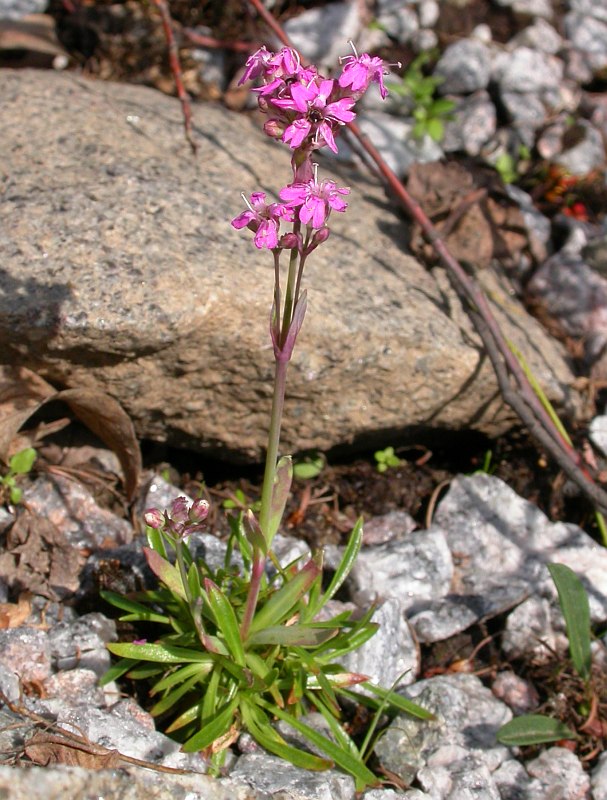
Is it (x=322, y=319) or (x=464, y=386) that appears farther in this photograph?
(x=464, y=386)

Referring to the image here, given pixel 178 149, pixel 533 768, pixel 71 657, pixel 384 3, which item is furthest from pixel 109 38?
pixel 533 768

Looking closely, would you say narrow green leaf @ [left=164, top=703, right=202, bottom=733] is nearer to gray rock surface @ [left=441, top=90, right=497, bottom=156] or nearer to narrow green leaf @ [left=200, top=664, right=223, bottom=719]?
narrow green leaf @ [left=200, top=664, right=223, bottom=719]

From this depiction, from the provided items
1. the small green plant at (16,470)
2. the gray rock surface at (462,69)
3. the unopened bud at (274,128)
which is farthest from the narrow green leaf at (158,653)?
the gray rock surface at (462,69)

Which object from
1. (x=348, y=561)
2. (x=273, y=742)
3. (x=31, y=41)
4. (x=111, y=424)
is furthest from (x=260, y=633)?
(x=31, y=41)

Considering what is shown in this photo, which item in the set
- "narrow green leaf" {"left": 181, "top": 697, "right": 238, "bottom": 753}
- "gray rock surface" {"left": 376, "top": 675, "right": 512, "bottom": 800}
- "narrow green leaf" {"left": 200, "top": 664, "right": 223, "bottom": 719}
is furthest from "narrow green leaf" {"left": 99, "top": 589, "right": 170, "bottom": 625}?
"gray rock surface" {"left": 376, "top": 675, "right": 512, "bottom": 800}

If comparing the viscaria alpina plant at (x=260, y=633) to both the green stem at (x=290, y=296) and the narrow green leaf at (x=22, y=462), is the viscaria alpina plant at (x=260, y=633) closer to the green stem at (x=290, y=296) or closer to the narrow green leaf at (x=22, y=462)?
the green stem at (x=290, y=296)

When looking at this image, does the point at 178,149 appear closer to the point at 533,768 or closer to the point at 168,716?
the point at 168,716

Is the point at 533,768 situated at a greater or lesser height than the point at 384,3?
lesser
